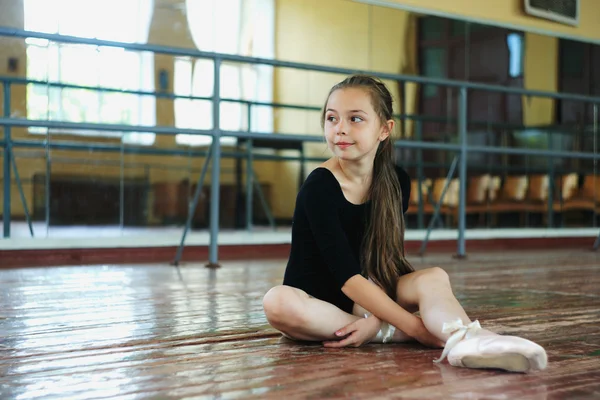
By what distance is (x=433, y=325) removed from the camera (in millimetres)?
1173

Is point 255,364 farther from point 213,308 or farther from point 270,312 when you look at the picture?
point 213,308

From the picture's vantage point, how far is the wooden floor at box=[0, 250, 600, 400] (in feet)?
3.03

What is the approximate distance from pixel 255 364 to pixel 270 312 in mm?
177

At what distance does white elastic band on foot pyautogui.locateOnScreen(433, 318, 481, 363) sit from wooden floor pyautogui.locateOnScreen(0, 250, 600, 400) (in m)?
0.03

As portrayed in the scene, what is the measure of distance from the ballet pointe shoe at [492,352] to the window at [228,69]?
3335 millimetres

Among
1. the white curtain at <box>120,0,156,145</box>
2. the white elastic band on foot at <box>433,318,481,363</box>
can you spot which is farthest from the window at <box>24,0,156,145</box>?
the white elastic band on foot at <box>433,318,481,363</box>

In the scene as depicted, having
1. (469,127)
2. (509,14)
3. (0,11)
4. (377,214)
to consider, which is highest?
(509,14)

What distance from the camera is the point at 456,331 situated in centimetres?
110

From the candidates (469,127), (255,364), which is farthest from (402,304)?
(469,127)

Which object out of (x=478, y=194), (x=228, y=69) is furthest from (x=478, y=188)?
(x=228, y=69)

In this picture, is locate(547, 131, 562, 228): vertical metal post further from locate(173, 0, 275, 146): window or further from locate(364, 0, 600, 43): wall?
Answer: locate(173, 0, 275, 146): window

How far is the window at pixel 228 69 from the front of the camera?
4.35m

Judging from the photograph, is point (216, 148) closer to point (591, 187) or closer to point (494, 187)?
point (494, 187)

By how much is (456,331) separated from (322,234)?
0.89ft
